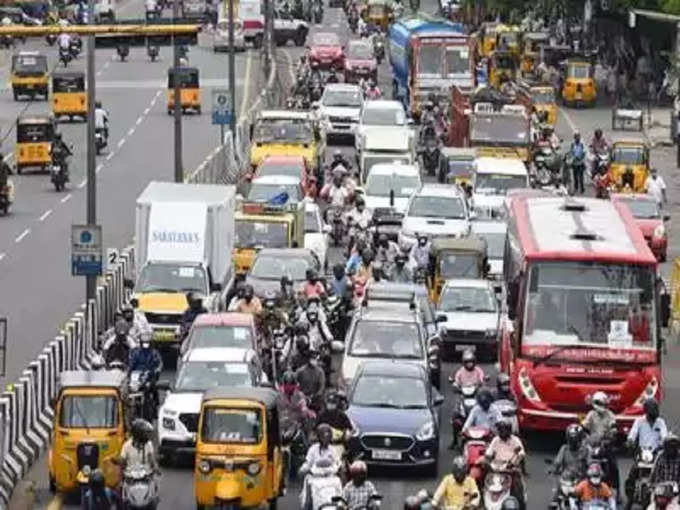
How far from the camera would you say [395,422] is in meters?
33.0

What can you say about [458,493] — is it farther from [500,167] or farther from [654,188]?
[654,188]

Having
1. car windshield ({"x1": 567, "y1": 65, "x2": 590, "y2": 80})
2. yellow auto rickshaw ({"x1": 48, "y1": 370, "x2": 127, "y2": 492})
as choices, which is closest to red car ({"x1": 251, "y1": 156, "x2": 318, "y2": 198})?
yellow auto rickshaw ({"x1": 48, "y1": 370, "x2": 127, "y2": 492})

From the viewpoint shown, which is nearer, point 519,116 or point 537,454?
point 537,454

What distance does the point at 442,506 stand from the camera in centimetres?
2753

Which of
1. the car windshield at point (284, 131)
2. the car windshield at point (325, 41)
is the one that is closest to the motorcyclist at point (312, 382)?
the car windshield at point (284, 131)

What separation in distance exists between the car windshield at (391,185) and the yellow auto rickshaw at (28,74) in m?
34.3

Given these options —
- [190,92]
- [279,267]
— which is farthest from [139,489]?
[190,92]

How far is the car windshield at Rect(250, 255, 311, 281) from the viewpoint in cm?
4503

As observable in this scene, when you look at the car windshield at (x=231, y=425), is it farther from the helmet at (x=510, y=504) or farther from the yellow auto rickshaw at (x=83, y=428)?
the helmet at (x=510, y=504)

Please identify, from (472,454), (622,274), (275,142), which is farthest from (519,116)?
(472,454)

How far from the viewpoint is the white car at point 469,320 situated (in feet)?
141

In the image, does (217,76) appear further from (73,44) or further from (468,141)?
(468,141)

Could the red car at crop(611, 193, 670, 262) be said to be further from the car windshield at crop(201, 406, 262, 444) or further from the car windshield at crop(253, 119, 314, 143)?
the car windshield at crop(201, 406, 262, 444)

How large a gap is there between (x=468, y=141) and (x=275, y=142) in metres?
4.96
